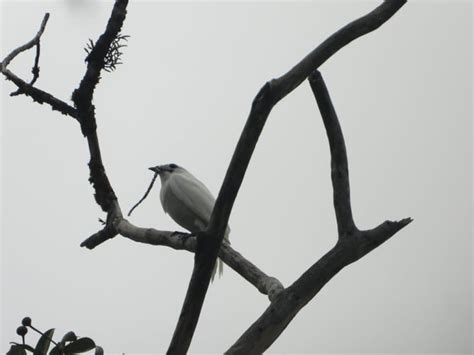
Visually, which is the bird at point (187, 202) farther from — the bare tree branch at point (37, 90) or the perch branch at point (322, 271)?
the perch branch at point (322, 271)

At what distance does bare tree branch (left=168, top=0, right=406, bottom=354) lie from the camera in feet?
14.5

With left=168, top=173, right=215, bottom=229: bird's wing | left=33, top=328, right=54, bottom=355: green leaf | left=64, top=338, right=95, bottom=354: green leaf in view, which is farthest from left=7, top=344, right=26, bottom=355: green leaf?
left=168, top=173, right=215, bottom=229: bird's wing

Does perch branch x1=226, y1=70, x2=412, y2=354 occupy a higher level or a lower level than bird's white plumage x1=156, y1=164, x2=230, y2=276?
lower

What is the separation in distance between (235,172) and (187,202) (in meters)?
3.80

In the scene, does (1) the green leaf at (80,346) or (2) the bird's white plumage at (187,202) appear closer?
(1) the green leaf at (80,346)

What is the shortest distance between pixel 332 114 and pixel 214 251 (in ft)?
4.93

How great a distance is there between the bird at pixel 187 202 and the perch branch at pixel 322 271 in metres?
2.95

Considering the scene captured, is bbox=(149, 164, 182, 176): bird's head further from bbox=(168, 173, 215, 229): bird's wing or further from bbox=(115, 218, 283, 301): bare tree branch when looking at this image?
bbox=(115, 218, 283, 301): bare tree branch

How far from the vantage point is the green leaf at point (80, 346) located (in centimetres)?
411

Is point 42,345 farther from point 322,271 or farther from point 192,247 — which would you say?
point 322,271

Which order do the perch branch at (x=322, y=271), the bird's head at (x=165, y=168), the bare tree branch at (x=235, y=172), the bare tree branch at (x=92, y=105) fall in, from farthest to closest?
the bird's head at (x=165, y=168) < the bare tree branch at (x=92, y=105) < the perch branch at (x=322, y=271) < the bare tree branch at (x=235, y=172)

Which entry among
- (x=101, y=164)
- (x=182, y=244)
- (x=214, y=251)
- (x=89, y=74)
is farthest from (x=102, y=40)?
(x=214, y=251)

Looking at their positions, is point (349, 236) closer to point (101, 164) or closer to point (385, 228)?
point (385, 228)

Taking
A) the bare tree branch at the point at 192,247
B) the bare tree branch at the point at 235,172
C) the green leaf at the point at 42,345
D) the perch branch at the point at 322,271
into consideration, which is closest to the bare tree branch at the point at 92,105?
the bare tree branch at the point at 192,247
